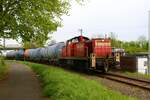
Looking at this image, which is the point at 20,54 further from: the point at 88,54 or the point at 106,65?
the point at 106,65

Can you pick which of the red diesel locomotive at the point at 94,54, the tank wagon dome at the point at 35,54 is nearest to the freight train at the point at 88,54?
the red diesel locomotive at the point at 94,54

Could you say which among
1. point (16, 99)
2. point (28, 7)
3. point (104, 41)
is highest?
point (28, 7)

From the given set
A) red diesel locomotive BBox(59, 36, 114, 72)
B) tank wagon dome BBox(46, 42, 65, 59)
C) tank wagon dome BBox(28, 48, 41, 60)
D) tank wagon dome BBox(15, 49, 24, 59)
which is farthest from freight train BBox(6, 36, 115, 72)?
tank wagon dome BBox(15, 49, 24, 59)

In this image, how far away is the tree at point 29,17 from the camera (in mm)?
27594

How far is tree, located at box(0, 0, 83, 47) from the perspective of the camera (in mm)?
27594

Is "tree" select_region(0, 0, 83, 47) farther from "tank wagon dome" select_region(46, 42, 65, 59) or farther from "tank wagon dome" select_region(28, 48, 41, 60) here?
"tank wagon dome" select_region(28, 48, 41, 60)

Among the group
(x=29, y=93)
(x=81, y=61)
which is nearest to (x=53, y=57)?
(x=81, y=61)

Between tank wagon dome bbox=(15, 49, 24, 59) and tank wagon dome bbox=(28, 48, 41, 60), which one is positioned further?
tank wagon dome bbox=(15, 49, 24, 59)

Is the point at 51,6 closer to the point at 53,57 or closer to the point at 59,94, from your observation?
the point at 59,94

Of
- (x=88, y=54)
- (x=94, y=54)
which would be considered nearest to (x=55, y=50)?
(x=88, y=54)

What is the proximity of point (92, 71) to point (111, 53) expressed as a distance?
2.63 m

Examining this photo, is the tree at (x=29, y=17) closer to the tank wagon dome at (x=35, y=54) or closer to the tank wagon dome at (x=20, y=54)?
the tank wagon dome at (x=35, y=54)

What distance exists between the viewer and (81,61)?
34375 mm

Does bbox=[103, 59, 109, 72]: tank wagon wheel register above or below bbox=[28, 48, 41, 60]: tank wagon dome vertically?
below
